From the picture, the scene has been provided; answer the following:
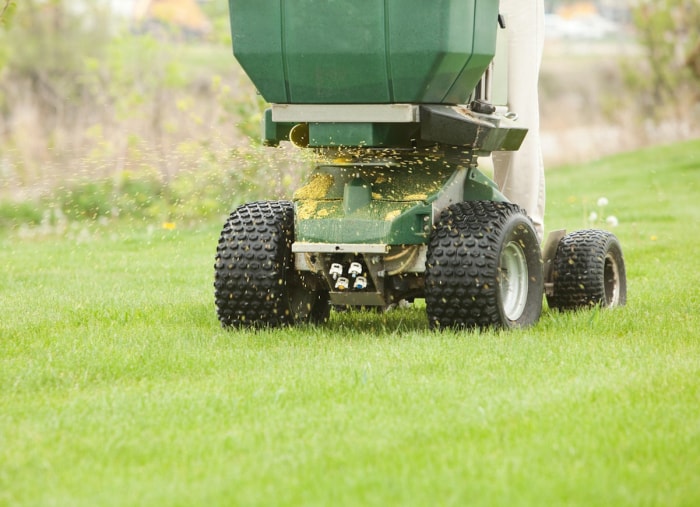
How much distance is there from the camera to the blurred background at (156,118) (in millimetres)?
9688

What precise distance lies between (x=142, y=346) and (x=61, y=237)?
189 inches

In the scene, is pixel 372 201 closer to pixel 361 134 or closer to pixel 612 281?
pixel 361 134

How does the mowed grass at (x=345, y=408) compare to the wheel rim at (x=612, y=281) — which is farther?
the wheel rim at (x=612, y=281)

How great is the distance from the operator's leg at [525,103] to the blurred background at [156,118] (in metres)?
1.09

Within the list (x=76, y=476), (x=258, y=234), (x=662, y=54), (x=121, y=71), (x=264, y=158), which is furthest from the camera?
(x=662, y=54)

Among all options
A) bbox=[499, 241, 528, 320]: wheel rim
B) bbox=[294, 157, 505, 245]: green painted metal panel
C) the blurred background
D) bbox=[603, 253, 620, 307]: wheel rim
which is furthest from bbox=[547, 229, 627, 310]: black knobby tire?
the blurred background

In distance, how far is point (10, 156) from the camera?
10.8m

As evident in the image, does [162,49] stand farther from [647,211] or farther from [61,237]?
[647,211]

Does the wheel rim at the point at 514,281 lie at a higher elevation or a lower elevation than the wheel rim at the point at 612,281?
higher

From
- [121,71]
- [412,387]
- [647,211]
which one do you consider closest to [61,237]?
[121,71]

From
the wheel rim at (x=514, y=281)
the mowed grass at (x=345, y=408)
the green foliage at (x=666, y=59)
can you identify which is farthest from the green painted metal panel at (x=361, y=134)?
the green foliage at (x=666, y=59)

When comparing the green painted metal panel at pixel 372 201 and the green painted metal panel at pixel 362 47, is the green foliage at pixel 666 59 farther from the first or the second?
the green painted metal panel at pixel 362 47

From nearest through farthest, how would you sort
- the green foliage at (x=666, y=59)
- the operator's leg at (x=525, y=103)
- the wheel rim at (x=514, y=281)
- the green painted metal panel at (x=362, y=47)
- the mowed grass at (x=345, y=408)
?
the mowed grass at (x=345, y=408) < the green painted metal panel at (x=362, y=47) < the wheel rim at (x=514, y=281) < the operator's leg at (x=525, y=103) < the green foliage at (x=666, y=59)

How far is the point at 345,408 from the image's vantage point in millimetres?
3438
